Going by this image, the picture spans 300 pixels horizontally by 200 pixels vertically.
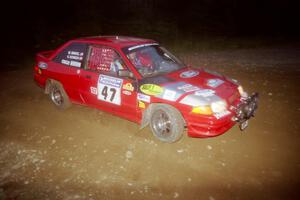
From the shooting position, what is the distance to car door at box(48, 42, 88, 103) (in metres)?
5.56

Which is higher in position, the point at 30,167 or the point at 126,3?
the point at 126,3

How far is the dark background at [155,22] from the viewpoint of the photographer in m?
15.4

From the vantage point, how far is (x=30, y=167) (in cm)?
415

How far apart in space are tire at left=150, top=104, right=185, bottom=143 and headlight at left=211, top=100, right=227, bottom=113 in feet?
1.79

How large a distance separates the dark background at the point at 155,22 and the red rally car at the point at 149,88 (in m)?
7.90

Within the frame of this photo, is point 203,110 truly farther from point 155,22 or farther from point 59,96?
point 155,22

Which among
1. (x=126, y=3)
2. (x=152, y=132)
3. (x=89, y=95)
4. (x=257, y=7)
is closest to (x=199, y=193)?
(x=152, y=132)

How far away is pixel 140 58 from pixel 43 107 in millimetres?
3004

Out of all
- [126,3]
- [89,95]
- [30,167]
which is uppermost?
[126,3]

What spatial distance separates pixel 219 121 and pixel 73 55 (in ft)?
11.2

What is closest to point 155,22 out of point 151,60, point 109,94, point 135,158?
point 151,60

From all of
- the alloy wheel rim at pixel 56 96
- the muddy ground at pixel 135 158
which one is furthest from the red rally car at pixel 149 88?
the muddy ground at pixel 135 158

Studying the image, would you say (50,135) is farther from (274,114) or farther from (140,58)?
(274,114)

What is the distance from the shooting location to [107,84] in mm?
5035
